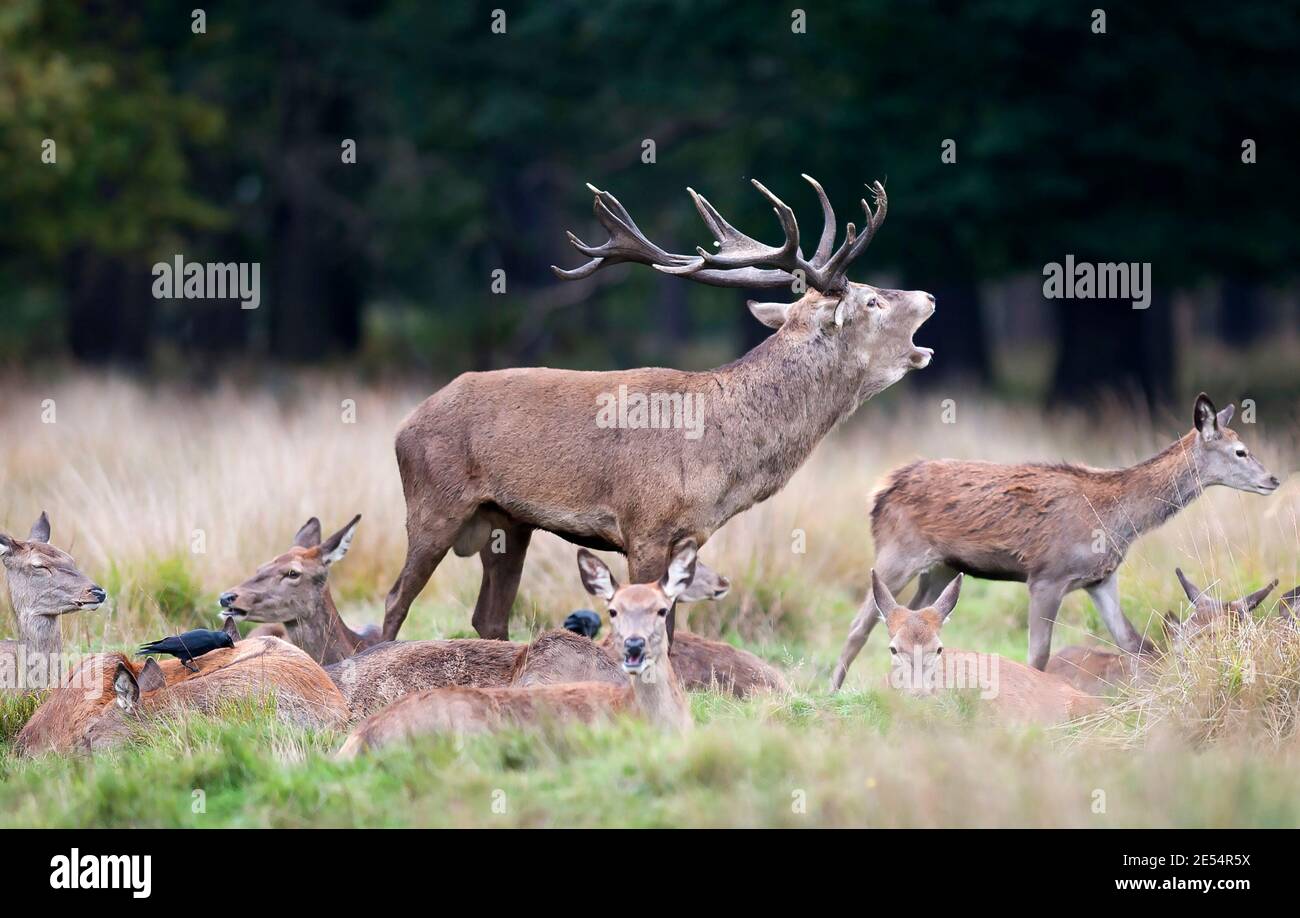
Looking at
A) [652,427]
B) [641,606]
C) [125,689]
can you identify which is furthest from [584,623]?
[125,689]

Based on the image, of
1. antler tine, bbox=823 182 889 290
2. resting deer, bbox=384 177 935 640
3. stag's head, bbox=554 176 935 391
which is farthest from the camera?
stag's head, bbox=554 176 935 391

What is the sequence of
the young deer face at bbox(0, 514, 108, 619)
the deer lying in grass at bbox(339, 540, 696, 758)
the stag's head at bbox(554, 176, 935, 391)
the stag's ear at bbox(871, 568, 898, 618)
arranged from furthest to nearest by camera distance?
the stag's head at bbox(554, 176, 935, 391) → the young deer face at bbox(0, 514, 108, 619) → the stag's ear at bbox(871, 568, 898, 618) → the deer lying in grass at bbox(339, 540, 696, 758)

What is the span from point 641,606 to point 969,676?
1.59 m

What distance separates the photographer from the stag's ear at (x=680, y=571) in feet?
25.9

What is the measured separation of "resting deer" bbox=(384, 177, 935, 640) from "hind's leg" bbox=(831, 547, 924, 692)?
32.7 inches

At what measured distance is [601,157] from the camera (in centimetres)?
2780

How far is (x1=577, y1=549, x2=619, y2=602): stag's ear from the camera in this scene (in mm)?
8016

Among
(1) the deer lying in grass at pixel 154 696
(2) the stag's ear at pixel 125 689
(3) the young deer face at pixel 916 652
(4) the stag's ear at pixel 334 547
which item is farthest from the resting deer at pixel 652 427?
(2) the stag's ear at pixel 125 689

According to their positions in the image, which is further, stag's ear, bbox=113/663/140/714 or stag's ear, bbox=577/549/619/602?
stag's ear, bbox=577/549/619/602

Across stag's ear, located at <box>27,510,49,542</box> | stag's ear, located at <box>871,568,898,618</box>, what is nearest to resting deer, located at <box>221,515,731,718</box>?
stag's ear, located at <box>871,568,898,618</box>

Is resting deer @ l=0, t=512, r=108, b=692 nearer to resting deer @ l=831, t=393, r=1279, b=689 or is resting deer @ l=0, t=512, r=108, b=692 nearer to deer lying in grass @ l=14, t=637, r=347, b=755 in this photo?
deer lying in grass @ l=14, t=637, r=347, b=755

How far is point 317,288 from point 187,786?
67.9ft

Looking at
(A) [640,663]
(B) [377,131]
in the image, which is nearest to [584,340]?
(B) [377,131]

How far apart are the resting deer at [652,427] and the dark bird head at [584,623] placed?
1.23 ft
